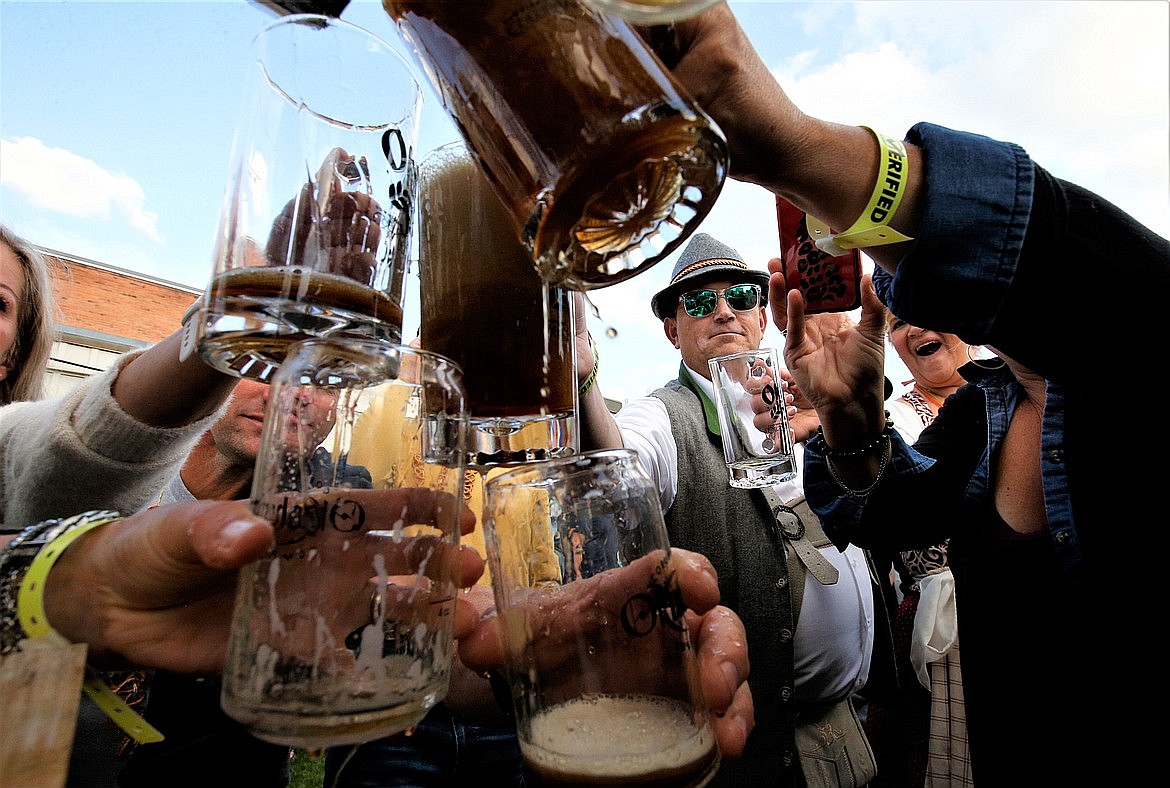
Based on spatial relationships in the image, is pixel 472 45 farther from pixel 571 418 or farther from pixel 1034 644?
pixel 1034 644

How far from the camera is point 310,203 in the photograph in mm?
673

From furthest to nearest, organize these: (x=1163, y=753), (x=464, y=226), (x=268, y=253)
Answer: (x=1163, y=753)
(x=464, y=226)
(x=268, y=253)

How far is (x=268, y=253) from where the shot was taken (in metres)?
0.64

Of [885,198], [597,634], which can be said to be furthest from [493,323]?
[885,198]

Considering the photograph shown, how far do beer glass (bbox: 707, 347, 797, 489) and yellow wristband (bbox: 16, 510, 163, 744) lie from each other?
1.53 meters

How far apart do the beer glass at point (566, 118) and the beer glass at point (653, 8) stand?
0.06 m

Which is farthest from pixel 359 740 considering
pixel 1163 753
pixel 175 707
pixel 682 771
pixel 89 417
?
pixel 1163 753

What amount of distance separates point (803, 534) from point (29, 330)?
2.54 m

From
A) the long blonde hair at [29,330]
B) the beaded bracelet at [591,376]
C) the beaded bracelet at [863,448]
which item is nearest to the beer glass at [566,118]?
the beaded bracelet at [591,376]

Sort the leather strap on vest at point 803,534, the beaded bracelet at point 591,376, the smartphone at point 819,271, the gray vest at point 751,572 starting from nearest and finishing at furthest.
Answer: the beaded bracelet at point 591,376, the smartphone at point 819,271, the gray vest at point 751,572, the leather strap on vest at point 803,534

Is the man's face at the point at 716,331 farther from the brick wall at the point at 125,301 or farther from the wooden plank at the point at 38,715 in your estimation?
the brick wall at the point at 125,301

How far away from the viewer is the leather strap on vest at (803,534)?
210 cm

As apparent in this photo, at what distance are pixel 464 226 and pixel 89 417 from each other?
84cm

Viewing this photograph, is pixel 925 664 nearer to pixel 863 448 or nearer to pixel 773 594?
pixel 773 594
